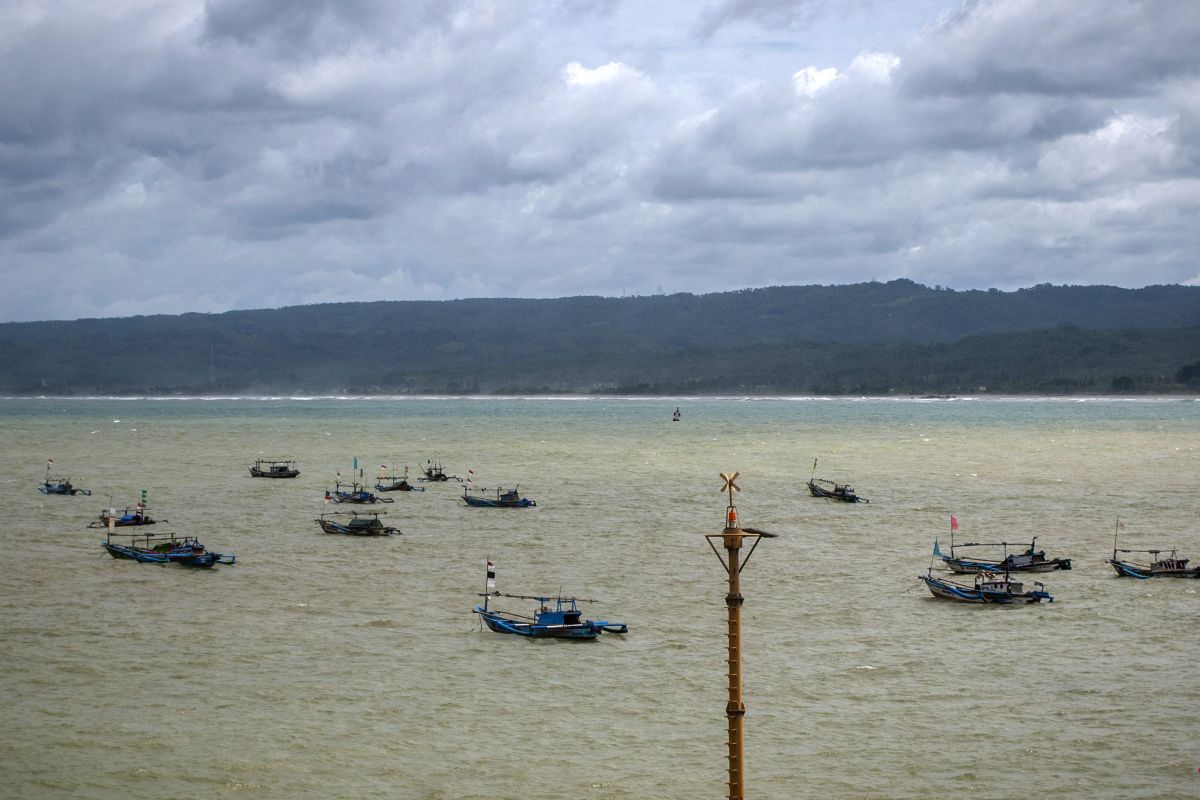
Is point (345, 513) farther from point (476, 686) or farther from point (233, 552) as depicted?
point (476, 686)

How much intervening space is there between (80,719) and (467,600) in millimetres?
20517

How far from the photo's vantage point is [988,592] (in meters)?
57.3

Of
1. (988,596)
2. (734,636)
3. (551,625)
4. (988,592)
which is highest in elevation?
(734,636)

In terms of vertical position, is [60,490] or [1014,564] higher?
[60,490]

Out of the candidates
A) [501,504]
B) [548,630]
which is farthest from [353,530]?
[548,630]

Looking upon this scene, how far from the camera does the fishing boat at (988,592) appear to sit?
2256 inches

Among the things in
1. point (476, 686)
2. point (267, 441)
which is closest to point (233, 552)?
point (476, 686)

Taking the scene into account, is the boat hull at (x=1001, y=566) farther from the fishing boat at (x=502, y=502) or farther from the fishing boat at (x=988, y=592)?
the fishing boat at (x=502, y=502)

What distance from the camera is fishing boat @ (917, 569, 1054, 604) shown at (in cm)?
5731

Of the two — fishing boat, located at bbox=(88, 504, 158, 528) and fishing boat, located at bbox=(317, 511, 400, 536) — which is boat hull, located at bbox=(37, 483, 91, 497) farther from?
fishing boat, located at bbox=(317, 511, 400, 536)

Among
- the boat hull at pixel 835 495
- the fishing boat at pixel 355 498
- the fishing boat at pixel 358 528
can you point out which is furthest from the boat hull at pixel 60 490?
the boat hull at pixel 835 495

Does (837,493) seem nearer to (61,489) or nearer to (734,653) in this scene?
(61,489)

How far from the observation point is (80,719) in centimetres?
4019

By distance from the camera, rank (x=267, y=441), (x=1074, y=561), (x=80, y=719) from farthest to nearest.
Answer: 1. (x=267, y=441)
2. (x=1074, y=561)
3. (x=80, y=719)
